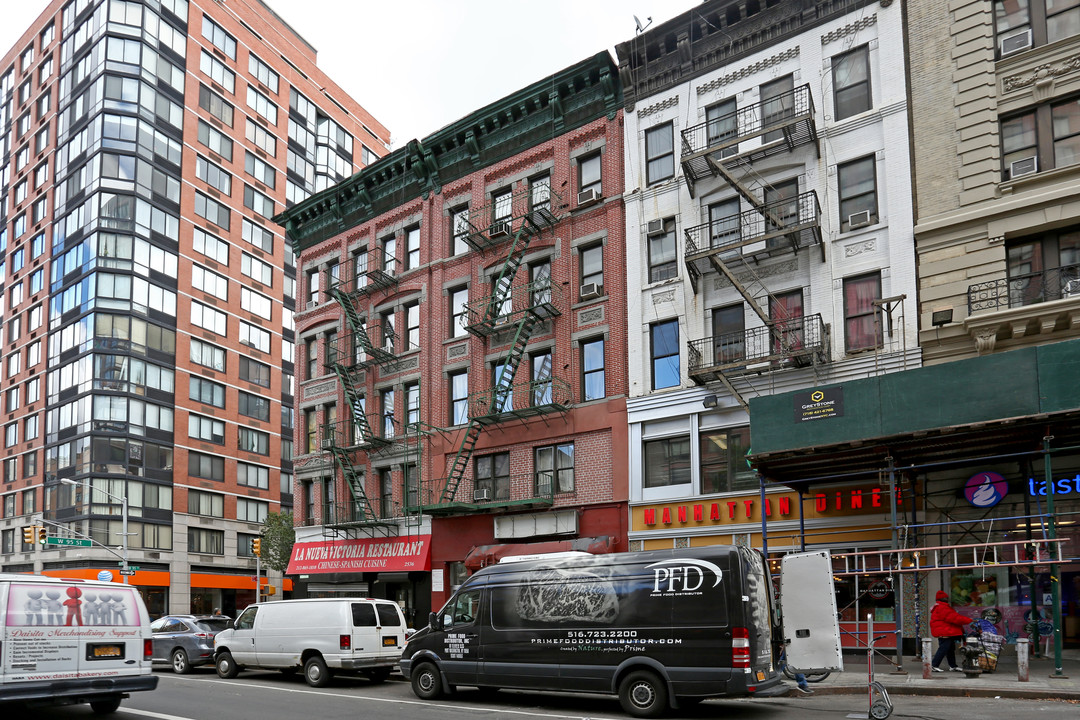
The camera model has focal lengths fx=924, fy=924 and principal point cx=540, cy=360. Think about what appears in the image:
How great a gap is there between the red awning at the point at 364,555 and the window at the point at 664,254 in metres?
12.0

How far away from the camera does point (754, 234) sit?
25234 millimetres

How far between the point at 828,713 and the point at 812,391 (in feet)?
24.6

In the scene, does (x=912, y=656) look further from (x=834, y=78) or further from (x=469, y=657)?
(x=834, y=78)

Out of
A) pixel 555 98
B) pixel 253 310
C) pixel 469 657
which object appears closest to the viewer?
pixel 469 657

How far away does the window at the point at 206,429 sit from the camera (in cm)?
5962

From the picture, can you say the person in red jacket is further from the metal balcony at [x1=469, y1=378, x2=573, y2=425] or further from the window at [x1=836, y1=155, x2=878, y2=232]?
the metal balcony at [x1=469, y1=378, x2=573, y2=425]

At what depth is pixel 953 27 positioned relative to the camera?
2238 centimetres

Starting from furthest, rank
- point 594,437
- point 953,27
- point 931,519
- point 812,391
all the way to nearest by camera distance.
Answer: point 594,437 → point 953,27 → point 931,519 → point 812,391

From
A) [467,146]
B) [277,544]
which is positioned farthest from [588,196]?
[277,544]

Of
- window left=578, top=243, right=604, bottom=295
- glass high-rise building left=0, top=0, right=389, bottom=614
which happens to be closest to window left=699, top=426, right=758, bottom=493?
window left=578, top=243, right=604, bottom=295

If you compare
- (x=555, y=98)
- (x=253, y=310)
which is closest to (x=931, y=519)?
(x=555, y=98)

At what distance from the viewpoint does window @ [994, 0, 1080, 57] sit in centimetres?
2098

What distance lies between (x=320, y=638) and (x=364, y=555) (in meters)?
13.3

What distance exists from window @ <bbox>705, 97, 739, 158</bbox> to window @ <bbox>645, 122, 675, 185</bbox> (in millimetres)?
1216
